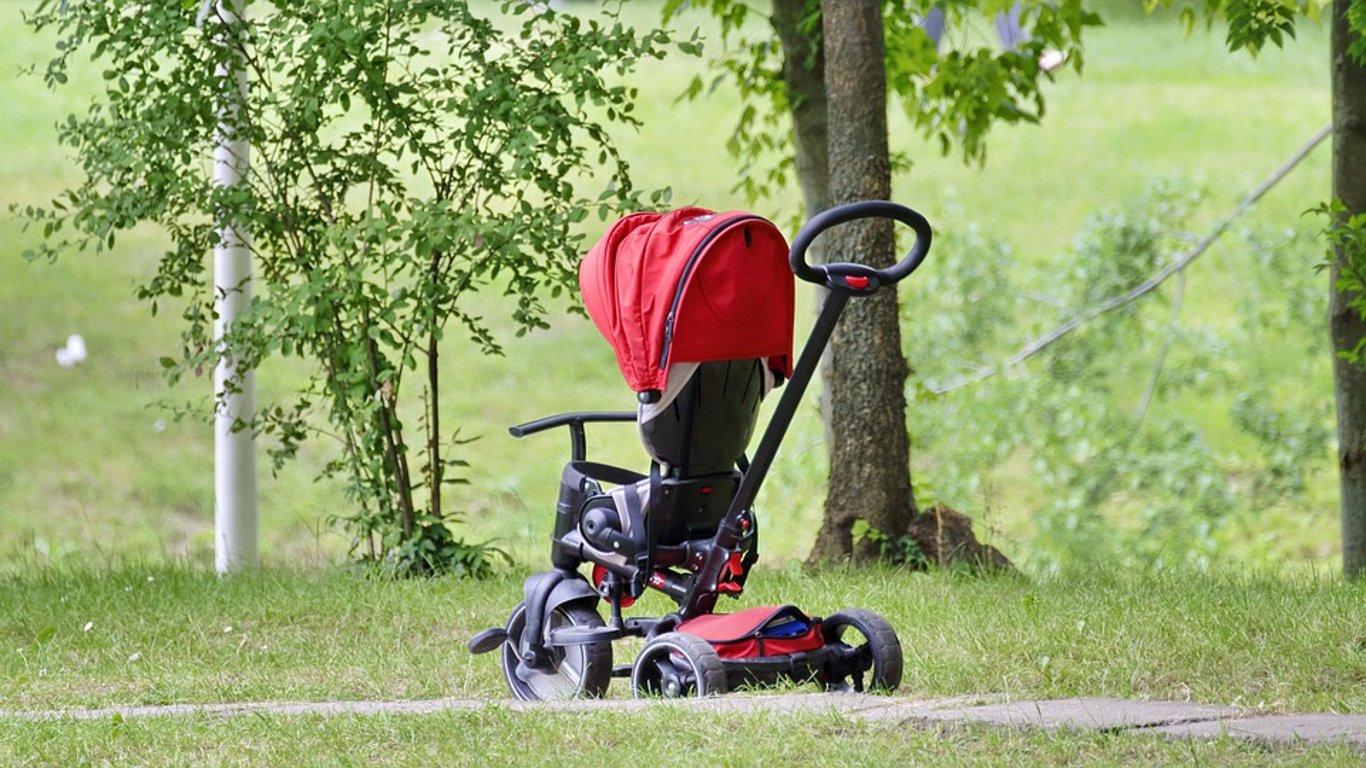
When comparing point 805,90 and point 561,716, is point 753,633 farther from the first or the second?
point 805,90

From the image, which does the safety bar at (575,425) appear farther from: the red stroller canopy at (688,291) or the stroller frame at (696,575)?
the red stroller canopy at (688,291)

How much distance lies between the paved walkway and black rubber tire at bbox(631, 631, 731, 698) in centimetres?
13

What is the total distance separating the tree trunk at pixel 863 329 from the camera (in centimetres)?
727

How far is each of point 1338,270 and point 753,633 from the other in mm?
4346

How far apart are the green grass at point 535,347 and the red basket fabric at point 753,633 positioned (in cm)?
433

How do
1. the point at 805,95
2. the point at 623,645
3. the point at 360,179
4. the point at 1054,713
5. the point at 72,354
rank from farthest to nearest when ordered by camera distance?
the point at 72,354, the point at 805,95, the point at 360,179, the point at 623,645, the point at 1054,713

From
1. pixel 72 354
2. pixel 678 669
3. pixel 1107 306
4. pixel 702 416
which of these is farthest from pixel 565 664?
pixel 72 354

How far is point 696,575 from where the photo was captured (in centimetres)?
484

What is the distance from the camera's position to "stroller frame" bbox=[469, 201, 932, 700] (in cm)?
457

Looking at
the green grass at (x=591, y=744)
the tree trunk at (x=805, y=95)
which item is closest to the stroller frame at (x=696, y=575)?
the green grass at (x=591, y=744)

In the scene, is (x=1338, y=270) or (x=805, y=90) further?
(x=805, y=90)

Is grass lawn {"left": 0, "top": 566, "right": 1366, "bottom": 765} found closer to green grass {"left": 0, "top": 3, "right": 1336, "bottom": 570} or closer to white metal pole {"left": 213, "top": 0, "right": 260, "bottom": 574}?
white metal pole {"left": 213, "top": 0, "right": 260, "bottom": 574}

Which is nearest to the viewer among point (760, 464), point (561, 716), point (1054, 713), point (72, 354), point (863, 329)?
point (1054, 713)

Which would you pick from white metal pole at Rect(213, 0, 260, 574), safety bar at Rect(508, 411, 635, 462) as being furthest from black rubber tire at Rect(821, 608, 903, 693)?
white metal pole at Rect(213, 0, 260, 574)
